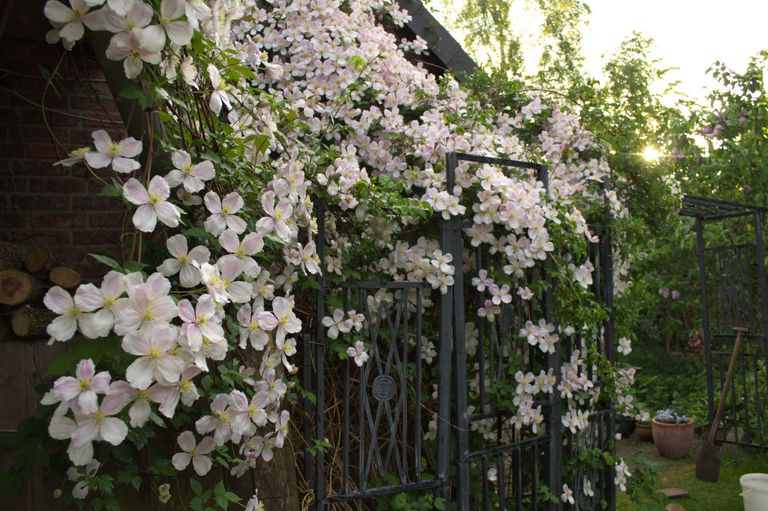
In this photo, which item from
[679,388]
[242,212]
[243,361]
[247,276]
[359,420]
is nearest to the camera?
[247,276]

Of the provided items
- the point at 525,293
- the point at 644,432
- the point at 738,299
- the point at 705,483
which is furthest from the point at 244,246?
the point at 644,432

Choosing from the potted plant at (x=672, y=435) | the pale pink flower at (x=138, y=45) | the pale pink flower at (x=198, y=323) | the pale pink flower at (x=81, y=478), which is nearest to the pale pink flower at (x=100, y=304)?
the pale pink flower at (x=198, y=323)

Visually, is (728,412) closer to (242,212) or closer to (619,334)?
(619,334)

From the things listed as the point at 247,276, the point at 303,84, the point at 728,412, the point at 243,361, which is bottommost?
the point at 728,412

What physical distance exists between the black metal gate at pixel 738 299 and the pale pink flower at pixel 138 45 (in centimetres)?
572

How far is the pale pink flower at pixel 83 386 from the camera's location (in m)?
1.35

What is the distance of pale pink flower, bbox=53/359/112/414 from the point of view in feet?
4.43

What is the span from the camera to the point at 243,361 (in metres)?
2.18

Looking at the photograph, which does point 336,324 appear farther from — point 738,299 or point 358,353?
point 738,299

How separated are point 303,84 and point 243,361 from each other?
2.03 metres

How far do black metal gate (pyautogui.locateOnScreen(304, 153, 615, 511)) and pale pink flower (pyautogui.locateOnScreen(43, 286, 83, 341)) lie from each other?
1325 mm

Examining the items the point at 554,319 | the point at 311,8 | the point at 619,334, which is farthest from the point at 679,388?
the point at 311,8

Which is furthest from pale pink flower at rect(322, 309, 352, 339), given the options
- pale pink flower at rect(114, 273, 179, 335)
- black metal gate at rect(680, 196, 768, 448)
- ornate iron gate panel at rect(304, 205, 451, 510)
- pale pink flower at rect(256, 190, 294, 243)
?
black metal gate at rect(680, 196, 768, 448)

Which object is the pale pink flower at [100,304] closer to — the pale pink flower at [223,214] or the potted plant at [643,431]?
the pale pink flower at [223,214]
